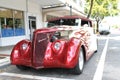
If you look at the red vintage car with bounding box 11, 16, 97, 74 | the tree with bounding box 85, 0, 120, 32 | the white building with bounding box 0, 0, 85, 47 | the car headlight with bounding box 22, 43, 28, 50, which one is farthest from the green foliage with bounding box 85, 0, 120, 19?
the car headlight with bounding box 22, 43, 28, 50

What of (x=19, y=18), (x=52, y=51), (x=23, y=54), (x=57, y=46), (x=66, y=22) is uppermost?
(x=19, y=18)

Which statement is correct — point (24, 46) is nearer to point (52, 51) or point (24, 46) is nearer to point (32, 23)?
point (52, 51)

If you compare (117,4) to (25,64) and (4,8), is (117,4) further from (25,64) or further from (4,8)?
(25,64)

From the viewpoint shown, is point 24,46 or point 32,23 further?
point 32,23

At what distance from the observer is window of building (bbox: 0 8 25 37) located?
14234 mm

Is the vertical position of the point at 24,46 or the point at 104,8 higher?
the point at 104,8

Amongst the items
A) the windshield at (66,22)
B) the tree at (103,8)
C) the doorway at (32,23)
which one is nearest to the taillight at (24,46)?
the windshield at (66,22)

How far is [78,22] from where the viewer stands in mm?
8836

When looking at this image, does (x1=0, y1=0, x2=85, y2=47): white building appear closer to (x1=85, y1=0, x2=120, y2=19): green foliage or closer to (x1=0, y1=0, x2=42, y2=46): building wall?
(x1=0, y1=0, x2=42, y2=46): building wall

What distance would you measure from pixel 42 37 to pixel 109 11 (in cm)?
3674

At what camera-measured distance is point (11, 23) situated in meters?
15.4

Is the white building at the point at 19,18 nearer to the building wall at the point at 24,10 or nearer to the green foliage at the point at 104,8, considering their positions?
the building wall at the point at 24,10

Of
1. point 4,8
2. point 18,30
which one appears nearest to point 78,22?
point 4,8

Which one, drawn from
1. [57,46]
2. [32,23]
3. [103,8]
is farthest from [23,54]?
[103,8]
